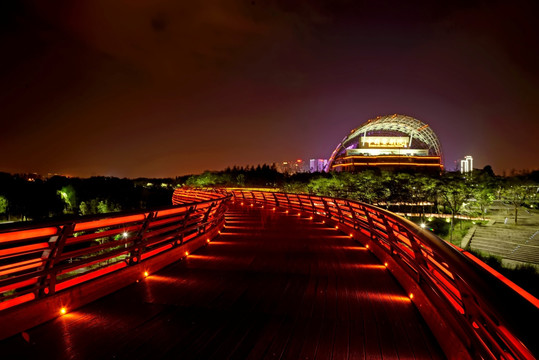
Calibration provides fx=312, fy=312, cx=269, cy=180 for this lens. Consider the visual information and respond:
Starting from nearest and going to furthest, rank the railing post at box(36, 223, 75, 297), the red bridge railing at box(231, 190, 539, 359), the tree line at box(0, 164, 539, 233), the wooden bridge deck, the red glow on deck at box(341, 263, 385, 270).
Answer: the red bridge railing at box(231, 190, 539, 359) → the wooden bridge deck → the railing post at box(36, 223, 75, 297) → the red glow on deck at box(341, 263, 385, 270) → the tree line at box(0, 164, 539, 233)

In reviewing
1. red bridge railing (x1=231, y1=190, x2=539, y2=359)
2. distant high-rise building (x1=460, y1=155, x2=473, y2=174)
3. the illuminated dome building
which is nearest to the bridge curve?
red bridge railing (x1=231, y1=190, x2=539, y2=359)

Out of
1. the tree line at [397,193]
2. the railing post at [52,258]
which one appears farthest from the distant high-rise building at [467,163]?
the railing post at [52,258]

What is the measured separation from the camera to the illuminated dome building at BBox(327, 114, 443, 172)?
9350 cm

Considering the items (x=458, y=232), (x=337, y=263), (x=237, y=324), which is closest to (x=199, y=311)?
(x=237, y=324)

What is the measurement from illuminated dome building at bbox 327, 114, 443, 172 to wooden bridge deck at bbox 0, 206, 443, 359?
8966 centimetres

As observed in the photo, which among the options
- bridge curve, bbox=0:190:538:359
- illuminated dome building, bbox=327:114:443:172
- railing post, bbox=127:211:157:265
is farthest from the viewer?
illuminated dome building, bbox=327:114:443:172

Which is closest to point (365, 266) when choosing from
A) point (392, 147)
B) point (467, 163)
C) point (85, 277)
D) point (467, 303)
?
point (467, 303)

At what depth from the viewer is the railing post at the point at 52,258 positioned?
11.9ft

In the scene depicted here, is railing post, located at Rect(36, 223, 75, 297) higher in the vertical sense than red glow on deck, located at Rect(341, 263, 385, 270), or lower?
higher

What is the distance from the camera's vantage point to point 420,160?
9606 cm

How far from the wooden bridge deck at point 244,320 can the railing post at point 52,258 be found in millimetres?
390

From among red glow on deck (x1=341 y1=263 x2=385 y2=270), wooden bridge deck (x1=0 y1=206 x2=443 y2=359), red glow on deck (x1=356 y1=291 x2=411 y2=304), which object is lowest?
red glow on deck (x1=341 y1=263 x2=385 y2=270)

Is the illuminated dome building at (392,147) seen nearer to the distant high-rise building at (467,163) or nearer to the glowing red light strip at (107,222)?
the glowing red light strip at (107,222)

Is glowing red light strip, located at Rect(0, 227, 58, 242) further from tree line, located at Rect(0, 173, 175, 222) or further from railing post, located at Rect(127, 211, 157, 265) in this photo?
tree line, located at Rect(0, 173, 175, 222)
